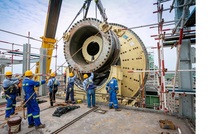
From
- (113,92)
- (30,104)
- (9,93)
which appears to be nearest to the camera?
(30,104)

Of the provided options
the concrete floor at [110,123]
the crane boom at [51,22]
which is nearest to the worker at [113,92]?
the concrete floor at [110,123]

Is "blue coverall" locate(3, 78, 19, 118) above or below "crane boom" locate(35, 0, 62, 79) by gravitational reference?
below

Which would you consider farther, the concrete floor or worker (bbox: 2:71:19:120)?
worker (bbox: 2:71:19:120)

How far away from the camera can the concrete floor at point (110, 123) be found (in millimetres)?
2645

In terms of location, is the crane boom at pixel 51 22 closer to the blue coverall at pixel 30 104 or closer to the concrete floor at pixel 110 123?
the blue coverall at pixel 30 104

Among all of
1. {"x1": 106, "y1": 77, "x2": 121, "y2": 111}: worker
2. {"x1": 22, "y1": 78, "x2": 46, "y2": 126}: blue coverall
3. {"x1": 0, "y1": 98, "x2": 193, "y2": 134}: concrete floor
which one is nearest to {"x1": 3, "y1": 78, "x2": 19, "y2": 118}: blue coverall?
{"x1": 0, "y1": 98, "x2": 193, "y2": 134}: concrete floor

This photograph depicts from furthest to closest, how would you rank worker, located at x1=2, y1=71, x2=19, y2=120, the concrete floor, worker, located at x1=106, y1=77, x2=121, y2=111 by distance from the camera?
worker, located at x1=106, y1=77, x2=121, y2=111
worker, located at x1=2, y1=71, x2=19, y2=120
the concrete floor

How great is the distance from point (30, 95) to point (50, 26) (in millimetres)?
5581

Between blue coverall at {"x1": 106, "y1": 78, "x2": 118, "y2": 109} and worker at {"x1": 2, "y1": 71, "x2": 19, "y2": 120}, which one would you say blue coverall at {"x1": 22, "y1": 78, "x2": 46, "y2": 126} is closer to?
worker at {"x1": 2, "y1": 71, "x2": 19, "y2": 120}

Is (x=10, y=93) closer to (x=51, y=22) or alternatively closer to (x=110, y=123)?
(x=110, y=123)

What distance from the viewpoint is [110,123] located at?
3.04 m

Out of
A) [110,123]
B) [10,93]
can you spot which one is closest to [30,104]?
[10,93]

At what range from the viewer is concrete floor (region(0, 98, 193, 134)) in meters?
2.64

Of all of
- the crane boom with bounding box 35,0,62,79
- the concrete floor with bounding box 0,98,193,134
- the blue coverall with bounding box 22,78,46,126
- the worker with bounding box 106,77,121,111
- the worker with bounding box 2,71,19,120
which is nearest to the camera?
the concrete floor with bounding box 0,98,193,134
